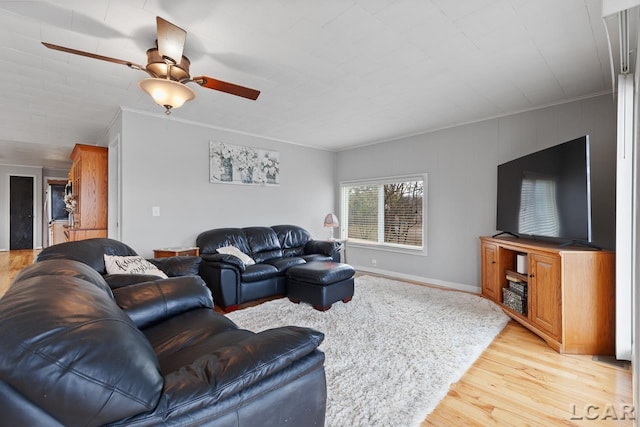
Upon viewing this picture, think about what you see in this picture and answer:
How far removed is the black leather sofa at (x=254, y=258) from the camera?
3.44m

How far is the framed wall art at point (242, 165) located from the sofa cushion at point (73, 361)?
381 centimetres

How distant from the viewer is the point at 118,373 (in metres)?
0.77

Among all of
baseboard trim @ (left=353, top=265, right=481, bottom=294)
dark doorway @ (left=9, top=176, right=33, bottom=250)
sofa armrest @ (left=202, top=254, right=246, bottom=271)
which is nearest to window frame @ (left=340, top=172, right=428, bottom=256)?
baseboard trim @ (left=353, top=265, right=481, bottom=294)

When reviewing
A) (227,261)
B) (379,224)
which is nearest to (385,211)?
(379,224)

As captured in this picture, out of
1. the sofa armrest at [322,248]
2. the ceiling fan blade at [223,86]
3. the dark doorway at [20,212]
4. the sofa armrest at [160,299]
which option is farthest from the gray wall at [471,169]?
the dark doorway at [20,212]

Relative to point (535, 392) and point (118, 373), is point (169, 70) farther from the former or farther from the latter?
point (535, 392)

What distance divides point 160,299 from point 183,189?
Answer: 2644 mm

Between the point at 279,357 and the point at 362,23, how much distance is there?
6.91 feet

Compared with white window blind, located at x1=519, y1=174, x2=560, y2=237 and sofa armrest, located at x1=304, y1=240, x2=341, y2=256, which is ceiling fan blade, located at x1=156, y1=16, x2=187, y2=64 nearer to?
sofa armrest, located at x1=304, y1=240, x2=341, y2=256

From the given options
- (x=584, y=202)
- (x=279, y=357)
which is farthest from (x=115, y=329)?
(x=584, y=202)

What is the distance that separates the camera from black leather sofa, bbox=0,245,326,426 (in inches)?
27.0

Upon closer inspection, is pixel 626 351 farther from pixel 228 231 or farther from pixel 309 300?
pixel 228 231

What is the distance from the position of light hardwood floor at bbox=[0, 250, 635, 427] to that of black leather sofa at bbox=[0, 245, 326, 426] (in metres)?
1.04

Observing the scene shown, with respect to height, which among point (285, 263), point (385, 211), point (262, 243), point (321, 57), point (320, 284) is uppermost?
point (321, 57)
